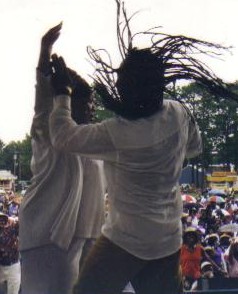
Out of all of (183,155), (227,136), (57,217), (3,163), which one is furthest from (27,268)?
(3,163)

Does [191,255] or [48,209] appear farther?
[191,255]

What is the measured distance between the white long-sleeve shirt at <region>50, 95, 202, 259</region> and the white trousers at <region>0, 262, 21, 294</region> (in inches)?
228

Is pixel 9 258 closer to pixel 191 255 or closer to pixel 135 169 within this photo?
pixel 191 255

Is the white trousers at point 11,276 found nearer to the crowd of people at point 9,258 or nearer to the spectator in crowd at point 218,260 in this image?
the crowd of people at point 9,258

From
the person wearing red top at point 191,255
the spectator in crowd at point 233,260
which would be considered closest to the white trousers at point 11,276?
the person wearing red top at point 191,255

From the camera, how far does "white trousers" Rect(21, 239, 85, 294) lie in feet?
12.5

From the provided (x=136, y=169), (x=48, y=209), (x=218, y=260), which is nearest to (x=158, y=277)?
(x=136, y=169)

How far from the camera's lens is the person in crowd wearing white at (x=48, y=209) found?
3.78 metres

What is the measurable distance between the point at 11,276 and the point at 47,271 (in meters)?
5.49

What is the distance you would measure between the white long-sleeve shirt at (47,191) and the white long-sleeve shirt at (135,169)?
18.2 inches

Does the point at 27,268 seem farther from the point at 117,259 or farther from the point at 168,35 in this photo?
the point at 168,35

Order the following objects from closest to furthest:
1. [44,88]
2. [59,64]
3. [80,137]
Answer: [80,137] < [59,64] < [44,88]

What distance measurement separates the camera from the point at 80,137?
3.24 meters

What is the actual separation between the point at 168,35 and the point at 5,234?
21.3 feet
